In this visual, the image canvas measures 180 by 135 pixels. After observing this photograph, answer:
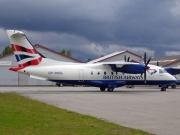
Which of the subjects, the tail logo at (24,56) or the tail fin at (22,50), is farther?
the tail logo at (24,56)

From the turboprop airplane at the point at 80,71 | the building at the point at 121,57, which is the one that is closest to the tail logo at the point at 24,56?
the turboprop airplane at the point at 80,71

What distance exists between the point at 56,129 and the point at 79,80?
28203mm

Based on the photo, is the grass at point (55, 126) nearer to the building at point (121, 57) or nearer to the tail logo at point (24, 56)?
the tail logo at point (24, 56)

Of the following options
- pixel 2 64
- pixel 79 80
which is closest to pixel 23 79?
pixel 2 64

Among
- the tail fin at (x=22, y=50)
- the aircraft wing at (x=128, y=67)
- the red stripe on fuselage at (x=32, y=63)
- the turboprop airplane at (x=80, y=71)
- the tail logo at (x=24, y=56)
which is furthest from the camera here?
the aircraft wing at (x=128, y=67)

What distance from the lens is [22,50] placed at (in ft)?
124

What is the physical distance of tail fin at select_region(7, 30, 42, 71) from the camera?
122ft

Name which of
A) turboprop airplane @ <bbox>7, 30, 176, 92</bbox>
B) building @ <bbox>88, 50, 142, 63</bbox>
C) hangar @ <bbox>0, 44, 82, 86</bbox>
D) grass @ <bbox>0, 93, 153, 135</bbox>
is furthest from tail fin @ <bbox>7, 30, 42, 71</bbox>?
building @ <bbox>88, 50, 142, 63</bbox>

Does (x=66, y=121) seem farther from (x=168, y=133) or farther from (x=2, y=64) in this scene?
(x=2, y=64)

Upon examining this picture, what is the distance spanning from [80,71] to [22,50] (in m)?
6.91

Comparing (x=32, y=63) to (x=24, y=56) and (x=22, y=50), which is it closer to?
(x=24, y=56)

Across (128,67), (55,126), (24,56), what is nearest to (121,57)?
(128,67)

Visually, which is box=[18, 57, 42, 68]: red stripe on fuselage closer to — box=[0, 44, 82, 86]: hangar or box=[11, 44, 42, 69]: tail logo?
box=[11, 44, 42, 69]: tail logo

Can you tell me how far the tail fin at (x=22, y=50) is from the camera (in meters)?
37.3
